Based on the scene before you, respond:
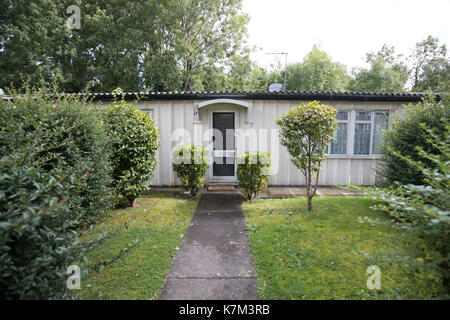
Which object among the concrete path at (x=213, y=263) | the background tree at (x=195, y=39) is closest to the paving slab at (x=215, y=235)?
the concrete path at (x=213, y=263)

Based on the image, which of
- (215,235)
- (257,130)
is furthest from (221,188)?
(215,235)

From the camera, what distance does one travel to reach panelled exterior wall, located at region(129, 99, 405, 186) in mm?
7422

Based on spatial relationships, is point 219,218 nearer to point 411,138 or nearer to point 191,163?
point 191,163

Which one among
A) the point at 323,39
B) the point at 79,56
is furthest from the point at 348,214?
the point at 323,39

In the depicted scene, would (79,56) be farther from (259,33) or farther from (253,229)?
(253,229)

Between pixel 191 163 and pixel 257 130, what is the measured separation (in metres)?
2.77

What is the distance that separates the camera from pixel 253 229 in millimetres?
4203

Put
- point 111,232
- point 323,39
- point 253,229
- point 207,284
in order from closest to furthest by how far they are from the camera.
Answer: point 111,232
point 207,284
point 253,229
point 323,39

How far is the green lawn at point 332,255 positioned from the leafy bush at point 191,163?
5.53ft

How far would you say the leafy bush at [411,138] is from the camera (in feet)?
15.1

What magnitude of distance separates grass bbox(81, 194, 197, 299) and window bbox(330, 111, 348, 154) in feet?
17.4

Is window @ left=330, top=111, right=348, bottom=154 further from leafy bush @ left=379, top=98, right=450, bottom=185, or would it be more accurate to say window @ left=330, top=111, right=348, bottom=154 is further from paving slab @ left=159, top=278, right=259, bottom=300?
paving slab @ left=159, top=278, right=259, bottom=300
